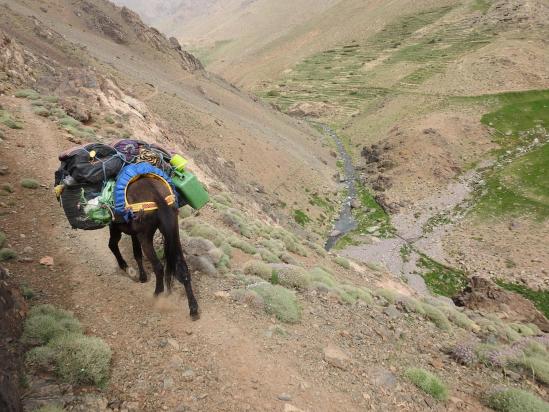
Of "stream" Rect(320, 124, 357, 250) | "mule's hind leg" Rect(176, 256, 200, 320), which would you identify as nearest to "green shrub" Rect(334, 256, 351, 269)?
"mule's hind leg" Rect(176, 256, 200, 320)

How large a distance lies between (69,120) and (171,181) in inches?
529

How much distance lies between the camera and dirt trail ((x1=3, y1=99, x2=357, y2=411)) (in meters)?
6.32

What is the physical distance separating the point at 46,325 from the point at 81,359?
1.03 meters

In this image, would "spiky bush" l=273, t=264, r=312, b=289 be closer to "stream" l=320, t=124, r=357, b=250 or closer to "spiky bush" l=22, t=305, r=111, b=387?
"spiky bush" l=22, t=305, r=111, b=387

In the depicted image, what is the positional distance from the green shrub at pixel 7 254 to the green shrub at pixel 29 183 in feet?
13.3

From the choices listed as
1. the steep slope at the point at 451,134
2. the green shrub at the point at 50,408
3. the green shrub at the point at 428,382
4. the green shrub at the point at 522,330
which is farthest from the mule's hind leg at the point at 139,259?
the steep slope at the point at 451,134

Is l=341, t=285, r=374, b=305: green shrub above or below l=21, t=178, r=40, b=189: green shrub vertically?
below

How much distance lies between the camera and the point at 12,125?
51.5 feet

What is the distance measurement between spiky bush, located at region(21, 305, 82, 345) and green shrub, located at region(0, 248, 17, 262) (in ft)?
6.90

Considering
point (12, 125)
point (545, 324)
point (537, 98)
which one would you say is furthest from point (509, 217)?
point (12, 125)

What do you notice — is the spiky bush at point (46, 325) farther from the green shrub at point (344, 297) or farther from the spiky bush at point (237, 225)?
the spiky bush at point (237, 225)

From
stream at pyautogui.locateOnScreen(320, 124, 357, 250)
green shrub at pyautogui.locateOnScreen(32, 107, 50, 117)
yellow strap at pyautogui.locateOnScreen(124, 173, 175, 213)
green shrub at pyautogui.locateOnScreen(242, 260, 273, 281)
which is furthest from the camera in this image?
stream at pyautogui.locateOnScreen(320, 124, 357, 250)

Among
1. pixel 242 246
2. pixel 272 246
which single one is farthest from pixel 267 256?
pixel 272 246

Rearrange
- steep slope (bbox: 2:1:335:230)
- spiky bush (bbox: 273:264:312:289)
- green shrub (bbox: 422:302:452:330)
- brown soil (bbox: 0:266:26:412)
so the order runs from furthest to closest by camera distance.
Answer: steep slope (bbox: 2:1:335:230), green shrub (bbox: 422:302:452:330), spiky bush (bbox: 273:264:312:289), brown soil (bbox: 0:266:26:412)
